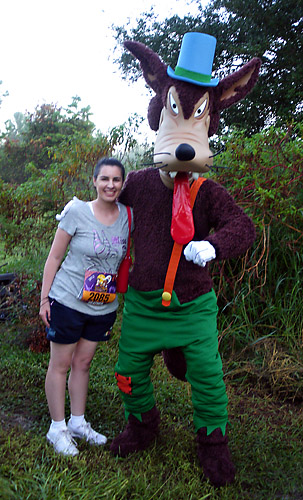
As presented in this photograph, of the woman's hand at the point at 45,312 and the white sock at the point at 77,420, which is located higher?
the woman's hand at the point at 45,312

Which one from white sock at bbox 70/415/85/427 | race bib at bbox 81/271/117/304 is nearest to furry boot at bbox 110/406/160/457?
white sock at bbox 70/415/85/427

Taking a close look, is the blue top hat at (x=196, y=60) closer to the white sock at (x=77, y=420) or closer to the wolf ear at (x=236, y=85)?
the wolf ear at (x=236, y=85)

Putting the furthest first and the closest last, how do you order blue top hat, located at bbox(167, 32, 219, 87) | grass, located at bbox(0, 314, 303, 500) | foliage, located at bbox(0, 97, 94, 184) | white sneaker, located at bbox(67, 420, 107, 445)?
foliage, located at bbox(0, 97, 94, 184) → white sneaker, located at bbox(67, 420, 107, 445) → blue top hat, located at bbox(167, 32, 219, 87) → grass, located at bbox(0, 314, 303, 500)

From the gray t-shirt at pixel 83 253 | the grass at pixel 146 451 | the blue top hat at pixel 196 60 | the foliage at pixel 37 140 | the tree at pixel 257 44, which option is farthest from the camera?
the foliage at pixel 37 140

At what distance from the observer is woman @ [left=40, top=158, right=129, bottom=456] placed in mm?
2455

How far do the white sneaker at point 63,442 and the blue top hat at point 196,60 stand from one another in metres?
1.93

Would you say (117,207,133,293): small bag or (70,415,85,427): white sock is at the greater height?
(117,207,133,293): small bag

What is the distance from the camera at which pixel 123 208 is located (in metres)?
2.60

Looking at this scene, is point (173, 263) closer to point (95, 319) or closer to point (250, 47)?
point (95, 319)

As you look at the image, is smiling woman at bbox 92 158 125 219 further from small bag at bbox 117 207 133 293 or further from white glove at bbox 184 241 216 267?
white glove at bbox 184 241 216 267

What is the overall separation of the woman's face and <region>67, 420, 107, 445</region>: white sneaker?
50.8 inches

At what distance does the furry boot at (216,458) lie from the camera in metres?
2.34

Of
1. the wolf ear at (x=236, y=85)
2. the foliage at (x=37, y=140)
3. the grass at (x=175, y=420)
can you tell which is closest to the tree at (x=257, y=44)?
the foliage at (x=37, y=140)

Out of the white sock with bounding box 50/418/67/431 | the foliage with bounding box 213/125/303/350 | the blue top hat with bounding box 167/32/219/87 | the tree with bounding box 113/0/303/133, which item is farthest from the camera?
the tree with bounding box 113/0/303/133
